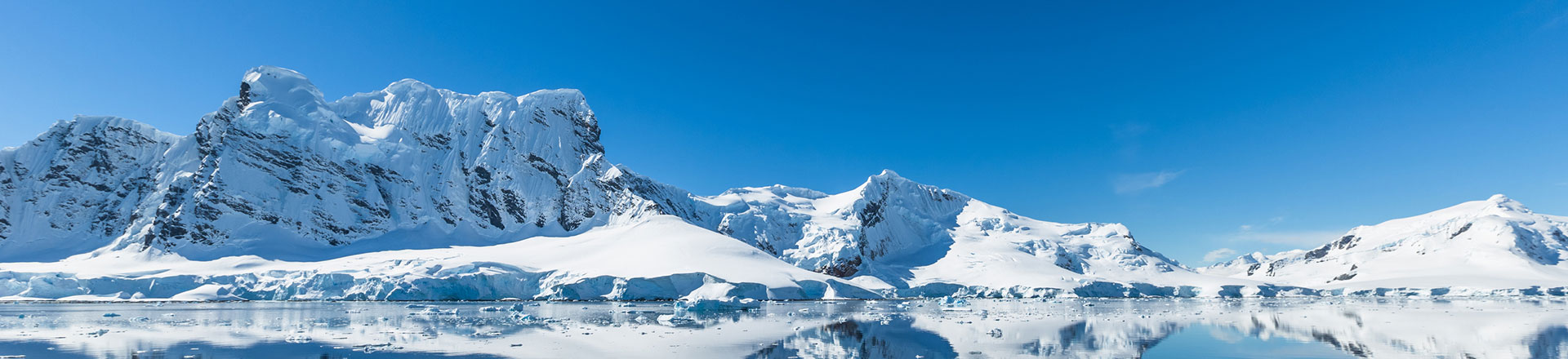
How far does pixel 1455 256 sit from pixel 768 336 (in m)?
179

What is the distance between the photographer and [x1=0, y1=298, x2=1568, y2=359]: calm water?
24875 mm

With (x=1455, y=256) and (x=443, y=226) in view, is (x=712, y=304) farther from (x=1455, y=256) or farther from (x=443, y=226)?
(x=1455, y=256)

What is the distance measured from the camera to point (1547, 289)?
11700 cm

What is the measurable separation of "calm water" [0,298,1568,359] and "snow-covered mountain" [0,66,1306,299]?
105ft

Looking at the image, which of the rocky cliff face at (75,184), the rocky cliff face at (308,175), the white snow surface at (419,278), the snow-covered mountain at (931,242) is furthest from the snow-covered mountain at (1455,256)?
the rocky cliff face at (75,184)

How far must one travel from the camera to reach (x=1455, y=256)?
6019 inches

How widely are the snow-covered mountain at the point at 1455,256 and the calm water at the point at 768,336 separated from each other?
102 metres

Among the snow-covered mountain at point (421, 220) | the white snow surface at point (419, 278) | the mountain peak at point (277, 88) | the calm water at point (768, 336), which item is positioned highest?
the mountain peak at point (277, 88)

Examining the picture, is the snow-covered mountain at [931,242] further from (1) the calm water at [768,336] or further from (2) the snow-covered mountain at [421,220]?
(1) the calm water at [768,336]

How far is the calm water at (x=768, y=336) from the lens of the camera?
24.9 meters

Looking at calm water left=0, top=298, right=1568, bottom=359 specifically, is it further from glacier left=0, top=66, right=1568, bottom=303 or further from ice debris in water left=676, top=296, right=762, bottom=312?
glacier left=0, top=66, right=1568, bottom=303

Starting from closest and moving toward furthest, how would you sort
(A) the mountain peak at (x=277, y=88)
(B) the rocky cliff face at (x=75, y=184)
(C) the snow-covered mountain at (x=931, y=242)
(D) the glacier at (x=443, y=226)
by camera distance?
(D) the glacier at (x=443, y=226)
(B) the rocky cliff face at (x=75, y=184)
(C) the snow-covered mountain at (x=931, y=242)
(A) the mountain peak at (x=277, y=88)

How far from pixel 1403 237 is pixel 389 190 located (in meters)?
209

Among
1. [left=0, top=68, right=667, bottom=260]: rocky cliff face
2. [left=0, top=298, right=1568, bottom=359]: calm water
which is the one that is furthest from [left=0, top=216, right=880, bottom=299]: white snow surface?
[left=0, top=298, right=1568, bottom=359]: calm water
